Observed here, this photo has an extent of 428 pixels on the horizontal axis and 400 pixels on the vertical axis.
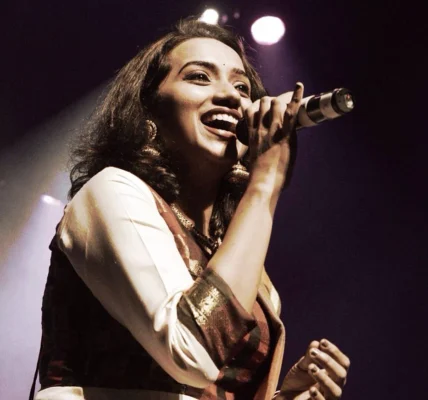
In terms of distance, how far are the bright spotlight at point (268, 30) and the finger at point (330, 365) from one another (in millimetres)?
2112

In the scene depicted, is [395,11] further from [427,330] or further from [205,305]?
[205,305]

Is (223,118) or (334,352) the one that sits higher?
(223,118)

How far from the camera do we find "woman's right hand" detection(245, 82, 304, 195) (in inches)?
44.7

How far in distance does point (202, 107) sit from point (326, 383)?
2.20 feet

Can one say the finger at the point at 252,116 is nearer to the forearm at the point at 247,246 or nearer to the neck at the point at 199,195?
the forearm at the point at 247,246

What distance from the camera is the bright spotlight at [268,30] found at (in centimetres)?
305

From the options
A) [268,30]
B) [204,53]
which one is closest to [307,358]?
[204,53]

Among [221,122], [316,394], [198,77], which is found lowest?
[316,394]

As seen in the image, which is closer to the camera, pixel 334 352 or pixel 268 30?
pixel 334 352

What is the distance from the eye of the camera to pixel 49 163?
2.63 metres

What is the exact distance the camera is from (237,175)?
166 cm

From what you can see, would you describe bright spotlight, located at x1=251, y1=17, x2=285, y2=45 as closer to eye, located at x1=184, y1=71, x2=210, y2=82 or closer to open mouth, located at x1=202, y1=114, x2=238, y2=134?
eye, located at x1=184, y1=71, x2=210, y2=82

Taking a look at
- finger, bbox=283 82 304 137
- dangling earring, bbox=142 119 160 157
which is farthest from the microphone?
dangling earring, bbox=142 119 160 157

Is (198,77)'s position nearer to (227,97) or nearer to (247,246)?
(227,97)
